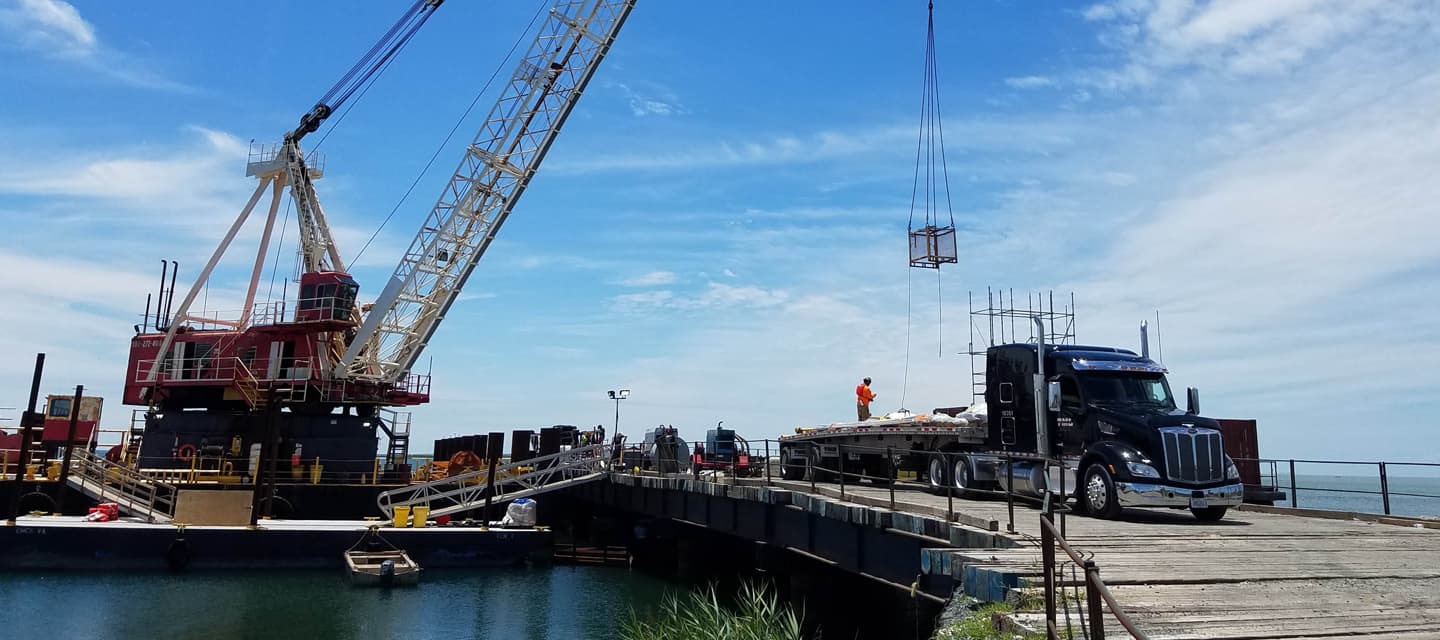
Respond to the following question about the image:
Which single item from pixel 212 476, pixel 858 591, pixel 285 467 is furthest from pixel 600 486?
pixel 858 591

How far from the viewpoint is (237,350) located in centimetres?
4350

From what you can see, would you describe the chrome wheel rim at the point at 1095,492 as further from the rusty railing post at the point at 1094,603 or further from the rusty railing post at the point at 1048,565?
the rusty railing post at the point at 1094,603

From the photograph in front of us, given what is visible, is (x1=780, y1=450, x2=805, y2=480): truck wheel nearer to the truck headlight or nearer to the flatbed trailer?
the flatbed trailer

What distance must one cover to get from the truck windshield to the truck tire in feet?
11.5

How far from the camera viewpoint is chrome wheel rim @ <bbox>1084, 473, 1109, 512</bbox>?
15.7 meters

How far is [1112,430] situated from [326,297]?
35751 millimetres

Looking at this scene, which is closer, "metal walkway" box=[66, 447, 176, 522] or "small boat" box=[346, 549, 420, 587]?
"small boat" box=[346, 549, 420, 587]

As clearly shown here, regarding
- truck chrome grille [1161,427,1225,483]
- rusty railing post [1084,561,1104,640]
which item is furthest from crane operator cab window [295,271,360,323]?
rusty railing post [1084,561,1104,640]

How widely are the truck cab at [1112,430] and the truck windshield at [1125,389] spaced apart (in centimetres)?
2

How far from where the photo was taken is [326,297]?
4231 centimetres

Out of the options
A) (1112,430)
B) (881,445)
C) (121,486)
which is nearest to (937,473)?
(881,445)

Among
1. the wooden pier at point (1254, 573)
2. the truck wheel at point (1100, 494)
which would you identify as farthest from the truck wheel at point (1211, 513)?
the truck wheel at point (1100, 494)

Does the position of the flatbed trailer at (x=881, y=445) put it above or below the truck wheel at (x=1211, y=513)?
above

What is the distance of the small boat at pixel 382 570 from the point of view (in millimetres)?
28062
